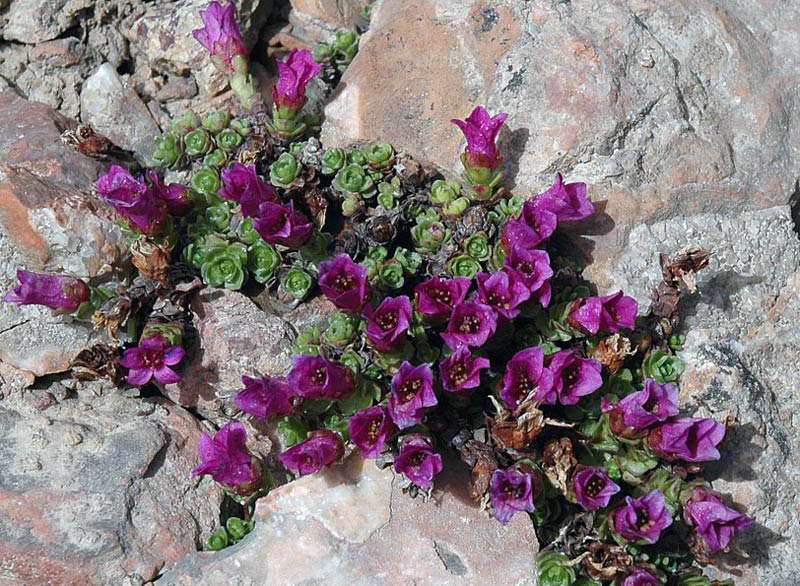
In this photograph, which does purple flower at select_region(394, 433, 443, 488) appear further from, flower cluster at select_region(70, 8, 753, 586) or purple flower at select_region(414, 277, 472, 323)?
purple flower at select_region(414, 277, 472, 323)

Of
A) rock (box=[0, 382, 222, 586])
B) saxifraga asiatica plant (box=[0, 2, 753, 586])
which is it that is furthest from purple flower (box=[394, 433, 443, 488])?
rock (box=[0, 382, 222, 586])

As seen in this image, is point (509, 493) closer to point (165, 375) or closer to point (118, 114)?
point (165, 375)

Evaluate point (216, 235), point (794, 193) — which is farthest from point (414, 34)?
point (794, 193)

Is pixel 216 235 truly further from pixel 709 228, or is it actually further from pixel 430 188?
pixel 709 228

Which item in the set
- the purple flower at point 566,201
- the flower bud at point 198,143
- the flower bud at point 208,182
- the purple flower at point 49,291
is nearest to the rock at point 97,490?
the purple flower at point 49,291

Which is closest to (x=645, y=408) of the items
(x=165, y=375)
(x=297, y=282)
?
(x=297, y=282)

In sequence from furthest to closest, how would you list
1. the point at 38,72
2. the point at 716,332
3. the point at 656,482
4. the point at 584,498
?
the point at 38,72 < the point at 716,332 < the point at 656,482 < the point at 584,498
